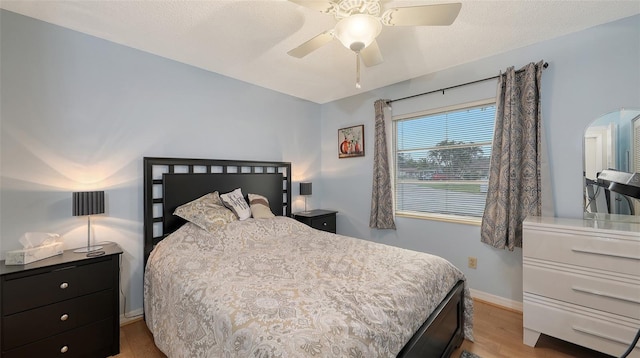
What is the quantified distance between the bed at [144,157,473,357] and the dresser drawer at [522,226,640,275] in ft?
2.10

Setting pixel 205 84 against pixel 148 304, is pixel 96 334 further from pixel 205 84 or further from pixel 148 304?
pixel 205 84

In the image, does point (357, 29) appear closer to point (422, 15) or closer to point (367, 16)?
point (367, 16)

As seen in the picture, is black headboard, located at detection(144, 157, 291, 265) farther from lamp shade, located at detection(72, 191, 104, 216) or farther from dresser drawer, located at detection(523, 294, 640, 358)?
dresser drawer, located at detection(523, 294, 640, 358)

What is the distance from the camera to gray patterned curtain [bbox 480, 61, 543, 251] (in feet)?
7.57

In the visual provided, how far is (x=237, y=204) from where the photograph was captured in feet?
9.00

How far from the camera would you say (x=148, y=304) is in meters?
2.10

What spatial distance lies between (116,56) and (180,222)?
1616 mm

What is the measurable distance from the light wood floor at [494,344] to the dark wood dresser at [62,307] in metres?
0.17

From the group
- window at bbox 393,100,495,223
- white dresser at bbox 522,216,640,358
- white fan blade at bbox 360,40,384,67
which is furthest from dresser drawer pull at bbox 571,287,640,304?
white fan blade at bbox 360,40,384,67

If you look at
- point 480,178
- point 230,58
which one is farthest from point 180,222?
point 480,178

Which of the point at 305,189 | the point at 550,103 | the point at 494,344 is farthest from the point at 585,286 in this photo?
the point at 305,189

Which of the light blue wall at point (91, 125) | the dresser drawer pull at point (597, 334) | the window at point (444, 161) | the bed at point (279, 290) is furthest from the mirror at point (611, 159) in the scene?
the light blue wall at point (91, 125)

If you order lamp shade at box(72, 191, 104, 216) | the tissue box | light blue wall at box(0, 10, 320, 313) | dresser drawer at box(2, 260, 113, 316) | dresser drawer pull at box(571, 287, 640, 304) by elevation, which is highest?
light blue wall at box(0, 10, 320, 313)

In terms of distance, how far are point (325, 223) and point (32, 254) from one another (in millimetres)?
2821
